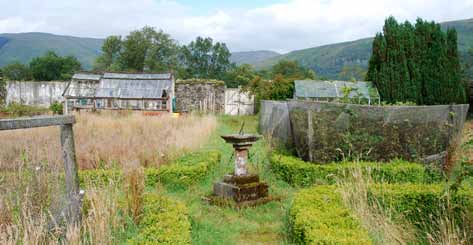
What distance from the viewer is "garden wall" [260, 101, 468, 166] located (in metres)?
7.93

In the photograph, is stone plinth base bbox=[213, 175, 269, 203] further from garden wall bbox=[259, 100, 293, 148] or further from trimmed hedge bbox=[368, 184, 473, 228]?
garden wall bbox=[259, 100, 293, 148]

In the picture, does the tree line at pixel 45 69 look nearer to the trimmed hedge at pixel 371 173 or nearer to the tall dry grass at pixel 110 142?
the tall dry grass at pixel 110 142

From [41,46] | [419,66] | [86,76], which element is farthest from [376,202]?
[41,46]

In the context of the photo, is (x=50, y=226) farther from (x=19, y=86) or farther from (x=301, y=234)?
(x=19, y=86)

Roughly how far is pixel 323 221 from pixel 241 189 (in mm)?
2321

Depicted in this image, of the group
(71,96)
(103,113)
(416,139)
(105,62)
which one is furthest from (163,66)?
(416,139)

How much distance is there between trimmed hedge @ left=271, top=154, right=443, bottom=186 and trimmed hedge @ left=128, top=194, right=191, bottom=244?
321cm

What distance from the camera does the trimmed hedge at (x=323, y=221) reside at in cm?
379

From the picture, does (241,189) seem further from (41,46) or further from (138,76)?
(41,46)

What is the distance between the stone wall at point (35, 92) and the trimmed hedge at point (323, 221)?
27834 mm

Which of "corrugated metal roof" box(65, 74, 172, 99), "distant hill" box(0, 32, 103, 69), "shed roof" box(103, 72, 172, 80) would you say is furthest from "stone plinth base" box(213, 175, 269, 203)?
→ "distant hill" box(0, 32, 103, 69)

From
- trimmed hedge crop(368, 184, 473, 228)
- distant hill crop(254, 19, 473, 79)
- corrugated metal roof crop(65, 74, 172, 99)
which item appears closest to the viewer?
trimmed hedge crop(368, 184, 473, 228)

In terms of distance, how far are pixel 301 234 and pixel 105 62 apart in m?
50.2

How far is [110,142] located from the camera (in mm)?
9258
